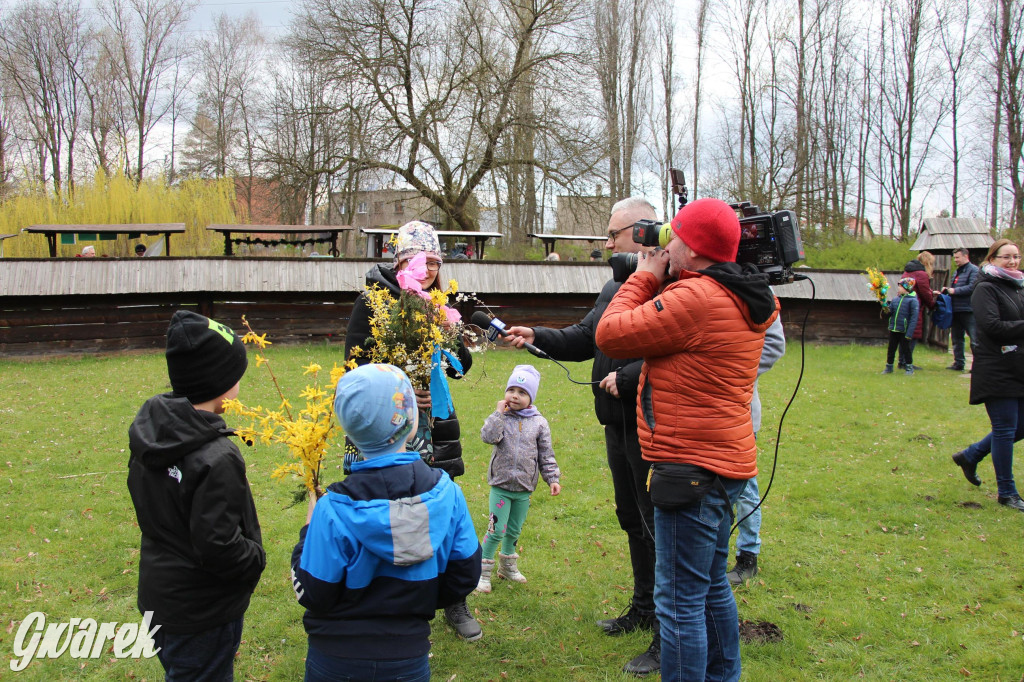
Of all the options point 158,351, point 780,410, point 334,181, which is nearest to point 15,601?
point 780,410

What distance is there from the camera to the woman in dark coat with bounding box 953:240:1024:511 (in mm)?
5309

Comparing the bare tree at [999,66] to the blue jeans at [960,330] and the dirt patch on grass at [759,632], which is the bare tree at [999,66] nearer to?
the blue jeans at [960,330]

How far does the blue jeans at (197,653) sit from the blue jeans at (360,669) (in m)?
0.48

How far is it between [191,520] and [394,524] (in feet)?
2.33

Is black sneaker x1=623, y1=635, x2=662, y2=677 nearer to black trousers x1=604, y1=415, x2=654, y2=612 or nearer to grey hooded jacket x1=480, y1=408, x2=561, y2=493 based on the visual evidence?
black trousers x1=604, y1=415, x2=654, y2=612

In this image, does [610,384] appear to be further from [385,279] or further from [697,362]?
[385,279]

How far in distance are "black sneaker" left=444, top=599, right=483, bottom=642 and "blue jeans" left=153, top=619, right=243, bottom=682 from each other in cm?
141

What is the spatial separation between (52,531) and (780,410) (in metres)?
7.96

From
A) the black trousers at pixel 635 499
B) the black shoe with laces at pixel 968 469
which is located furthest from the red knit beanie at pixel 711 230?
the black shoe with laces at pixel 968 469

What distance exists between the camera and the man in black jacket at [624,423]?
3.32 metres

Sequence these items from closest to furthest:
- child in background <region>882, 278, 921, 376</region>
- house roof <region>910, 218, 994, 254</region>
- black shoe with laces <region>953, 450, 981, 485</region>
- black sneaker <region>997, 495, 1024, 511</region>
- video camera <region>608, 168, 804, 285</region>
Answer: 1. video camera <region>608, 168, 804, 285</region>
2. black sneaker <region>997, 495, 1024, 511</region>
3. black shoe with laces <region>953, 450, 981, 485</region>
4. child in background <region>882, 278, 921, 376</region>
5. house roof <region>910, 218, 994, 254</region>

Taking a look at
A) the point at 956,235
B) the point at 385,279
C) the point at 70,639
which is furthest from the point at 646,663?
the point at 956,235

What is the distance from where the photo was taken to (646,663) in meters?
3.36

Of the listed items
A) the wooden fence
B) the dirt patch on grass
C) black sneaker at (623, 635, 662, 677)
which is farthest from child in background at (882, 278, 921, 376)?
black sneaker at (623, 635, 662, 677)
